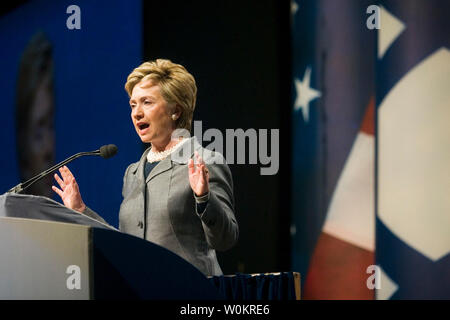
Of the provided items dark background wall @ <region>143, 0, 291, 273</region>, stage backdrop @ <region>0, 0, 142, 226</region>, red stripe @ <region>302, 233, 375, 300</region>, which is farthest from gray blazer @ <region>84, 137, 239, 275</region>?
red stripe @ <region>302, 233, 375, 300</region>

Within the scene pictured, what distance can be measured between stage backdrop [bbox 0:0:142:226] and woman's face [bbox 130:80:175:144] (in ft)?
4.26

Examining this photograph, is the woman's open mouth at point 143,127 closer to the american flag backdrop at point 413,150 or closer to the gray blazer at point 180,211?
the gray blazer at point 180,211

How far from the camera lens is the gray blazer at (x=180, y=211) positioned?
2240 mm

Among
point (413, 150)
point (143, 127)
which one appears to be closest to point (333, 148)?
point (413, 150)

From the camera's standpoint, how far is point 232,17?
3.95 m

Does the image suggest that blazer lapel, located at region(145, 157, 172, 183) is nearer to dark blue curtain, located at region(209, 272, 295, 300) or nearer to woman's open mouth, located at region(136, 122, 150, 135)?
woman's open mouth, located at region(136, 122, 150, 135)

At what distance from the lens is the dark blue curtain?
2.08 meters

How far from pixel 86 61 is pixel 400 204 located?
1.96 m

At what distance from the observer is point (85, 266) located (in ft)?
4.09

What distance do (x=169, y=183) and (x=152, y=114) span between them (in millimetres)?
242

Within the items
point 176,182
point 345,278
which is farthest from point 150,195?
point 345,278

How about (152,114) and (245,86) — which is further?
(245,86)

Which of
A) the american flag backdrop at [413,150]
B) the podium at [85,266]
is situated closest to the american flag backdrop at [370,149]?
the american flag backdrop at [413,150]

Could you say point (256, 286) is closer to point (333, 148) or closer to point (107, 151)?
point (107, 151)
